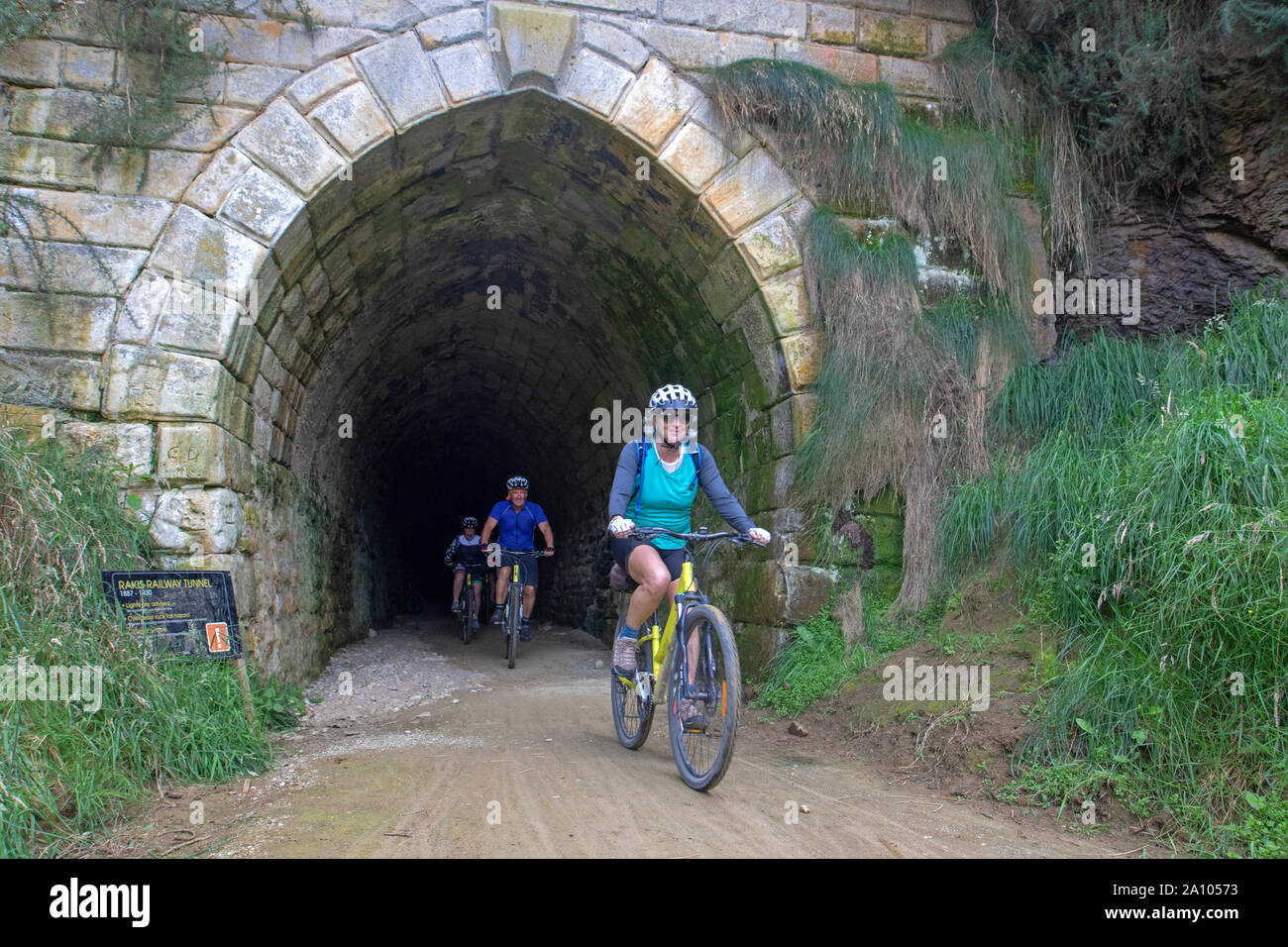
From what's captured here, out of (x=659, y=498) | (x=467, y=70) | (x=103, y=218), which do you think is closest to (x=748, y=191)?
(x=467, y=70)

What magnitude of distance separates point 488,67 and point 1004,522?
12.9 ft

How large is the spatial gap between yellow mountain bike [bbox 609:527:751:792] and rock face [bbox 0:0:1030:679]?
1389 millimetres

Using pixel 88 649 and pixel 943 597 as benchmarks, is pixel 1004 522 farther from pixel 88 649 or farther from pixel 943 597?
pixel 88 649

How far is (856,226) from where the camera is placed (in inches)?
219

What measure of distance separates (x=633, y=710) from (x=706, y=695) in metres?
0.94

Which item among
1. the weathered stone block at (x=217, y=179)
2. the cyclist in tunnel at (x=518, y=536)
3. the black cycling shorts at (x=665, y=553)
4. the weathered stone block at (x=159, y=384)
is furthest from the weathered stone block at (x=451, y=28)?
the cyclist in tunnel at (x=518, y=536)

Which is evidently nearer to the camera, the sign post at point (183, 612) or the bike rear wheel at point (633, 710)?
the sign post at point (183, 612)

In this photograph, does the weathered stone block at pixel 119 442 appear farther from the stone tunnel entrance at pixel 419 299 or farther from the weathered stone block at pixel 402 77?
the weathered stone block at pixel 402 77

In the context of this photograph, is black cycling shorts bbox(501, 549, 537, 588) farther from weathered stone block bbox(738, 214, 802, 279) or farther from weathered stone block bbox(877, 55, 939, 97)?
weathered stone block bbox(877, 55, 939, 97)

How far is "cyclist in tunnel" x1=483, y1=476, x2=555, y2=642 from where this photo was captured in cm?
830

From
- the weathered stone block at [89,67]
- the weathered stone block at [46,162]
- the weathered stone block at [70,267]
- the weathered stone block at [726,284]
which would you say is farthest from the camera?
the weathered stone block at [726,284]

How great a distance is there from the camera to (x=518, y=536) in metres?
8.48

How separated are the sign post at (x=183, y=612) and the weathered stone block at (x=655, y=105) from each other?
11.5 ft

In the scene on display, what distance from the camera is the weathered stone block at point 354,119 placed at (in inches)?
193
